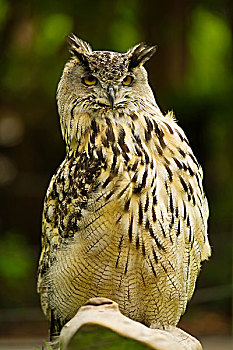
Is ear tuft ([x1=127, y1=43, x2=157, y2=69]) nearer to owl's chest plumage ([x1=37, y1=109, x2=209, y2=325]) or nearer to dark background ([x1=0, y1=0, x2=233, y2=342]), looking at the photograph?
owl's chest plumage ([x1=37, y1=109, x2=209, y2=325])

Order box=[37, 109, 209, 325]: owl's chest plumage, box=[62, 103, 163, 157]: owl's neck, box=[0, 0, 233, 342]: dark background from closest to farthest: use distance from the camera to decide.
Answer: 1. box=[37, 109, 209, 325]: owl's chest plumage
2. box=[62, 103, 163, 157]: owl's neck
3. box=[0, 0, 233, 342]: dark background

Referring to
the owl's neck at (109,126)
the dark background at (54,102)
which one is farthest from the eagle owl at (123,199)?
the dark background at (54,102)

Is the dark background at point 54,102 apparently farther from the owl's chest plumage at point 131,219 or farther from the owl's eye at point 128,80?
the owl's eye at point 128,80

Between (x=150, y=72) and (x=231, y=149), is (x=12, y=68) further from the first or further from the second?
(x=231, y=149)

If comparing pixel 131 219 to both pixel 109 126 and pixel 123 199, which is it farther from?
pixel 109 126

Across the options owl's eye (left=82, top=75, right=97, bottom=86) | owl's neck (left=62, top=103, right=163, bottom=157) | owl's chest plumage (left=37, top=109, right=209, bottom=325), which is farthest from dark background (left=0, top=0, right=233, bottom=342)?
owl's eye (left=82, top=75, right=97, bottom=86)

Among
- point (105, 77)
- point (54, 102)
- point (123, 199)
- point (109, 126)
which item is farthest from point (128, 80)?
point (54, 102)

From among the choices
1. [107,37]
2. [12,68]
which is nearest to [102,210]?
[12,68]
